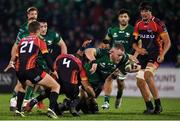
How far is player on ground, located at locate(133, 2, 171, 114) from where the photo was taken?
13.1 meters

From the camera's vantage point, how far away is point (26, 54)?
450 inches

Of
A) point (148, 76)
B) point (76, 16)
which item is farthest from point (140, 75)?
point (76, 16)

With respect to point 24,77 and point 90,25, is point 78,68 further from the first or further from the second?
point 90,25

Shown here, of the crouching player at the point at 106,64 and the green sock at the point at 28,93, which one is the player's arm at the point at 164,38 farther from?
the green sock at the point at 28,93

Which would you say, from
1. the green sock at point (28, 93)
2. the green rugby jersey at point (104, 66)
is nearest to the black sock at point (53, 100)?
the green sock at point (28, 93)

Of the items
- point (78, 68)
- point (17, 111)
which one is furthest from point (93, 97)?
point (17, 111)

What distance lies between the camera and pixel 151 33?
13211mm

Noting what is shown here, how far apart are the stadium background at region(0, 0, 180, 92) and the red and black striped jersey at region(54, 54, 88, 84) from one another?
36.4 feet

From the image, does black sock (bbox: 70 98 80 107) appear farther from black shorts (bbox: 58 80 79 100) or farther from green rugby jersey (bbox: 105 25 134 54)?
green rugby jersey (bbox: 105 25 134 54)

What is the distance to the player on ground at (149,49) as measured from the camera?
515 inches

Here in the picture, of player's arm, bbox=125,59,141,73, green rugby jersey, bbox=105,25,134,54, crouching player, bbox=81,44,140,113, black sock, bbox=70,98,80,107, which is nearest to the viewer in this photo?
black sock, bbox=70,98,80,107

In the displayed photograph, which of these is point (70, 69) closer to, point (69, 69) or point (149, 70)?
point (69, 69)

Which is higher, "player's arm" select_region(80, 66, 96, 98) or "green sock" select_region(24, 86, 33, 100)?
"player's arm" select_region(80, 66, 96, 98)

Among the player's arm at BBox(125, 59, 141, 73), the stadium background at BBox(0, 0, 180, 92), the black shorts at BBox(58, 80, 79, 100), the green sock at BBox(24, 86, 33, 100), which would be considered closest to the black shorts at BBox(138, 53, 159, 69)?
the player's arm at BBox(125, 59, 141, 73)
